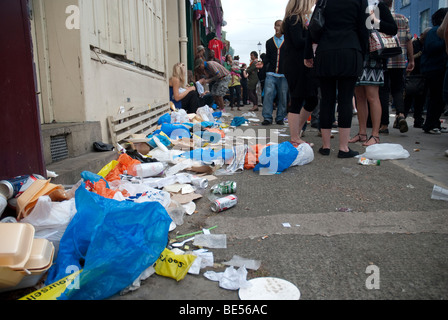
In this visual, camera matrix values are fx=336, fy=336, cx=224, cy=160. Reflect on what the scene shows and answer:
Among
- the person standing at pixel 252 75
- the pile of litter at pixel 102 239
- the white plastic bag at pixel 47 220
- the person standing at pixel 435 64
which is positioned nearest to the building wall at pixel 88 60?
the pile of litter at pixel 102 239

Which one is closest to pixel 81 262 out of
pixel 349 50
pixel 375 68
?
pixel 349 50

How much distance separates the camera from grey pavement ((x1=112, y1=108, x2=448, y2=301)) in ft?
4.76

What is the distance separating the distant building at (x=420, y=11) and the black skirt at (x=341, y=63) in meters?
16.5

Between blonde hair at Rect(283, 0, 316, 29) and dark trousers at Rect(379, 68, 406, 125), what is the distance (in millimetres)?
1949

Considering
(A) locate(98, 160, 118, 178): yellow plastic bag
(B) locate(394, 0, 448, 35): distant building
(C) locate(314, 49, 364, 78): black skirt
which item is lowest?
(A) locate(98, 160, 118, 178): yellow plastic bag

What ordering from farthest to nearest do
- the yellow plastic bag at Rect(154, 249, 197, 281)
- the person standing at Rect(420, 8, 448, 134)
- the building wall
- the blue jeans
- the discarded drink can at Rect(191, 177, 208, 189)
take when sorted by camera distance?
the blue jeans, the person standing at Rect(420, 8, 448, 134), the building wall, the discarded drink can at Rect(191, 177, 208, 189), the yellow plastic bag at Rect(154, 249, 197, 281)

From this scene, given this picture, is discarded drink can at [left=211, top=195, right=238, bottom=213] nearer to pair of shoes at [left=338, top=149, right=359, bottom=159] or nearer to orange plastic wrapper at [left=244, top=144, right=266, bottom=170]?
orange plastic wrapper at [left=244, top=144, right=266, bottom=170]

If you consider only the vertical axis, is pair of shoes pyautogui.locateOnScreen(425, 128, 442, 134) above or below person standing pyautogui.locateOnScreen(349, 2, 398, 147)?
below

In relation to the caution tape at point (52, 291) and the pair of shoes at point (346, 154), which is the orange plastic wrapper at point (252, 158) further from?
the caution tape at point (52, 291)

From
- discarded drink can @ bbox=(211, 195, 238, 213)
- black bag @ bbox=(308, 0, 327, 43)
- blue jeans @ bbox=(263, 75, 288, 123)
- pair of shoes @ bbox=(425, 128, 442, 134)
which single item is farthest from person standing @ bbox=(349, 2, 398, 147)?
discarded drink can @ bbox=(211, 195, 238, 213)

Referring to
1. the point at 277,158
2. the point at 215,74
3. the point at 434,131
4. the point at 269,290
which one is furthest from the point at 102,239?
the point at 215,74

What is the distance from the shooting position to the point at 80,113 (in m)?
3.35

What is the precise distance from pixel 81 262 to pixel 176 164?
6.94ft

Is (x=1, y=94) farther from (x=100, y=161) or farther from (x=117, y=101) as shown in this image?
(x=117, y=101)
